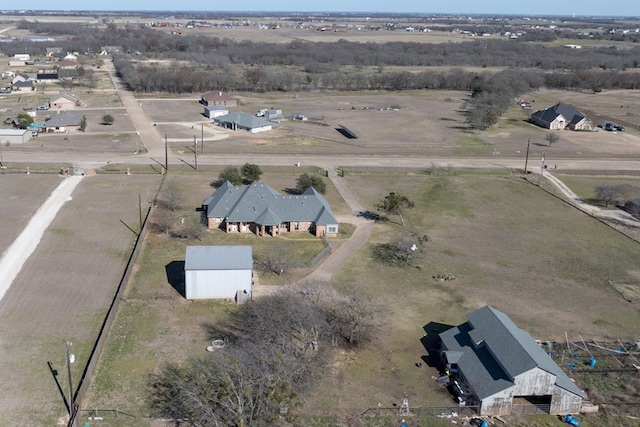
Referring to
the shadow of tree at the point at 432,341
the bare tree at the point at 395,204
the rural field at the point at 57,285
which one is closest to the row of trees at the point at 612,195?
the bare tree at the point at 395,204

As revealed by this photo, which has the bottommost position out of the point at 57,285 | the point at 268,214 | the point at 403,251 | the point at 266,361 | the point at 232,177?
the point at 57,285

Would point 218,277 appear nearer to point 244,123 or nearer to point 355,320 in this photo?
point 355,320

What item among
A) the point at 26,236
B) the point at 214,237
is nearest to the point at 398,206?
the point at 214,237

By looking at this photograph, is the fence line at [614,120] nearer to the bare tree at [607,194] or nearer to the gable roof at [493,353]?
the bare tree at [607,194]

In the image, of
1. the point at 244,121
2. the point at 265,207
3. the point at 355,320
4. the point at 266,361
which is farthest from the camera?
the point at 244,121

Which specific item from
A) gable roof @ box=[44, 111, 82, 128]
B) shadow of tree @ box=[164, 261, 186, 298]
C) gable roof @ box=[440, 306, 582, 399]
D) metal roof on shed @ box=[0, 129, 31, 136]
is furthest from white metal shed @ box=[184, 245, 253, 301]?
gable roof @ box=[44, 111, 82, 128]

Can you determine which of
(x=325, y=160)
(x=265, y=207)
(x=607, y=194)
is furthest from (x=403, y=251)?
(x=325, y=160)

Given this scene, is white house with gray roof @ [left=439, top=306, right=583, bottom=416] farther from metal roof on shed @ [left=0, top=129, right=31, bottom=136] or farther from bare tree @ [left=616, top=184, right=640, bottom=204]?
metal roof on shed @ [left=0, top=129, right=31, bottom=136]
